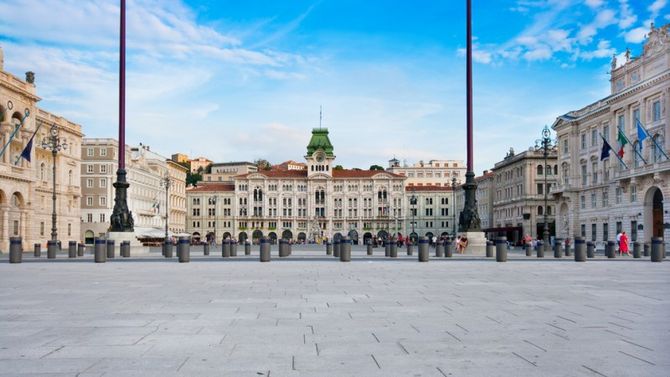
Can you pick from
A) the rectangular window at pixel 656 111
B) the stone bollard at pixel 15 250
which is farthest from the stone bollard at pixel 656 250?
the rectangular window at pixel 656 111

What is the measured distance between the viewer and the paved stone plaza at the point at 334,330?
7.12 meters

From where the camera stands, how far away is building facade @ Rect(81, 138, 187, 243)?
94188 millimetres

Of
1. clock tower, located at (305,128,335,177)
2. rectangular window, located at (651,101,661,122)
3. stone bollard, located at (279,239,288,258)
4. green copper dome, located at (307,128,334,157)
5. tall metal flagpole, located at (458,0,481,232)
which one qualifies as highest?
green copper dome, located at (307,128,334,157)

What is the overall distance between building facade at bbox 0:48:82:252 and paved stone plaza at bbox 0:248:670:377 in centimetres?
4264

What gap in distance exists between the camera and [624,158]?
66188mm

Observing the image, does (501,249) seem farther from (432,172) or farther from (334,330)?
(432,172)

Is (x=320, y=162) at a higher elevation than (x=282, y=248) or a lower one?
higher

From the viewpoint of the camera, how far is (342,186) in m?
151

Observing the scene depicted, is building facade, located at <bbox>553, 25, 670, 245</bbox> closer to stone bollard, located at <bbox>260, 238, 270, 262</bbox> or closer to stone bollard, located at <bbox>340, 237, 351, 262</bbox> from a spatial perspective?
stone bollard, located at <bbox>340, 237, 351, 262</bbox>

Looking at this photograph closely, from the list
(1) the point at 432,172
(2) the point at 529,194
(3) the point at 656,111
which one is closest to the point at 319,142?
(1) the point at 432,172

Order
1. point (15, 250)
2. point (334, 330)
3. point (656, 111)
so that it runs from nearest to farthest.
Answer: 1. point (334, 330)
2. point (15, 250)
3. point (656, 111)

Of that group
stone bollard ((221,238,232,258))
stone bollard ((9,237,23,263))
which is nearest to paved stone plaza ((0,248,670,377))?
stone bollard ((9,237,23,263))

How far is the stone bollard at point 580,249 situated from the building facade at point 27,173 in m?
39.9

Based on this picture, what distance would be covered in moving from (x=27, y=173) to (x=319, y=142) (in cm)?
10178
